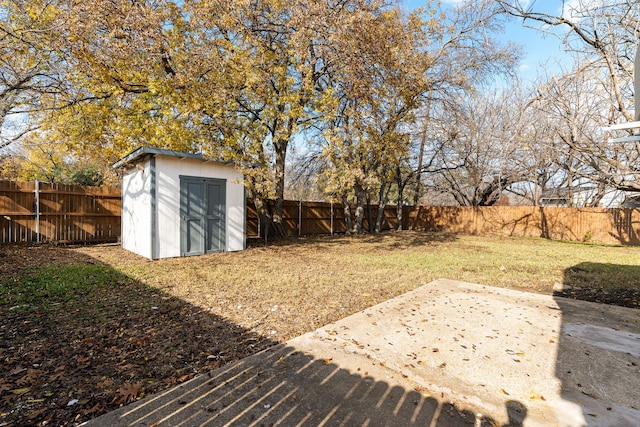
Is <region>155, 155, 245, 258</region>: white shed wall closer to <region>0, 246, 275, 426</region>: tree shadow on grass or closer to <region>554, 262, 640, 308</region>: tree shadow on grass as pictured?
<region>0, 246, 275, 426</region>: tree shadow on grass

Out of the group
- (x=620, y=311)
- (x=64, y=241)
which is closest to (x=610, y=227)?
(x=620, y=311)

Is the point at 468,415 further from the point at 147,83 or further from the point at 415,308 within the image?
the point at 147,83

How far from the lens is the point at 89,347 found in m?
2.98

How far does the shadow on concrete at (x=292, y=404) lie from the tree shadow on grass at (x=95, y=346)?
257mm

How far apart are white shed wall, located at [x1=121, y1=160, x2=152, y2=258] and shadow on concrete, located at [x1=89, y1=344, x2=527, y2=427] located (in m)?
6.08

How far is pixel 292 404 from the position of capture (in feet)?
7.10

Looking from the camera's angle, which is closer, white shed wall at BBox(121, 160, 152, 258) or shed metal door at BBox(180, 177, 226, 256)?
white shed wall at BBox(121, 160, 152, 258)

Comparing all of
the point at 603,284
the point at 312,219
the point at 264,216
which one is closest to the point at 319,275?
the point at 603,284

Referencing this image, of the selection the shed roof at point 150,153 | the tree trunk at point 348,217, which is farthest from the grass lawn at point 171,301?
the tree trunk at point 348,217

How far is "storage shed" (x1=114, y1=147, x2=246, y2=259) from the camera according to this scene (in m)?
7.50

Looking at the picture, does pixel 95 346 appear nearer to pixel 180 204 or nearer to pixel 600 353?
pixel 600 353

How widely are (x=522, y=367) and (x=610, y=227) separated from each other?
1513 cm

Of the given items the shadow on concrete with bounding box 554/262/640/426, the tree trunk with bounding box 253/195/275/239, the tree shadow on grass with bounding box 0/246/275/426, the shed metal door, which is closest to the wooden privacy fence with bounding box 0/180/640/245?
the tree trunk with bounding box 253/195/275/239

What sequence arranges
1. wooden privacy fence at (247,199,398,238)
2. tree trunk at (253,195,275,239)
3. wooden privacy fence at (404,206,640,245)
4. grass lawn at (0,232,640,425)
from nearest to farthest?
grass lawn at (0,232,640,425) < tree trunk at (253,195,275,239) < wooden privacy fence at (247,199,398,238) < wooden privacy fence at (404,206,640,245)
